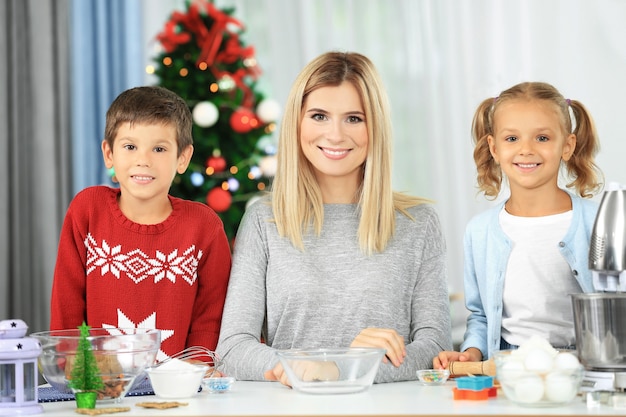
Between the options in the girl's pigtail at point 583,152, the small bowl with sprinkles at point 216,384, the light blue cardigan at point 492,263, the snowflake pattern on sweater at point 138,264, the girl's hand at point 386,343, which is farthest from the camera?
the girl's pigtail at point 583,152

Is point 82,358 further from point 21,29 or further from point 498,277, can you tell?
point 21,29

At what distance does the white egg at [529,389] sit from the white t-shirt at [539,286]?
0.59m

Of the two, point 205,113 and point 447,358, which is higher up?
point 205,113

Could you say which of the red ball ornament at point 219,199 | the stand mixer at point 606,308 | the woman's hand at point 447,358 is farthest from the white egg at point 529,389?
the red ball ornament at point 219,199

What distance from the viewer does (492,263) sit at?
2090mm

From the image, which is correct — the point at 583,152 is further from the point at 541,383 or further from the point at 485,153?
the point at 541,383

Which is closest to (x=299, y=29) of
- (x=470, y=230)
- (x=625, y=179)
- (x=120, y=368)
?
(x=625, y=179)

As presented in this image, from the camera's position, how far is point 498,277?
207 centimetres

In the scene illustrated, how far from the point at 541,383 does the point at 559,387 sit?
28mm

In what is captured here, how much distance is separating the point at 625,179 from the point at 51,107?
3110 mm

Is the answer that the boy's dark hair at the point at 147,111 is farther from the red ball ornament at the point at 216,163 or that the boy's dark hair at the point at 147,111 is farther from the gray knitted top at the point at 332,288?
the red ball ornament at the point at 216,163

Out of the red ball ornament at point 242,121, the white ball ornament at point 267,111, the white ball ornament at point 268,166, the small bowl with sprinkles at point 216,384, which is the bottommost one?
the small bowl with sprinkles at point 216,384

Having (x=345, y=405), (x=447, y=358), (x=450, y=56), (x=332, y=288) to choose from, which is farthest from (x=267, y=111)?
(x=345, y=405)

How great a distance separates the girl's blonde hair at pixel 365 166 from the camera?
2.12 metres
